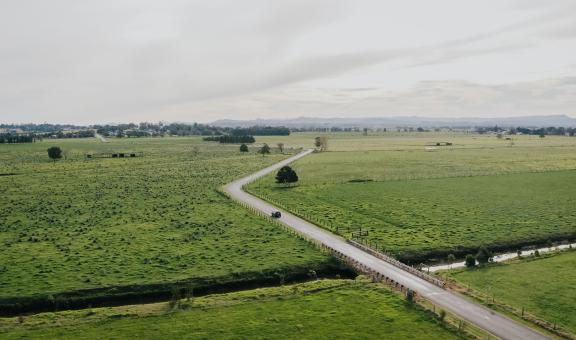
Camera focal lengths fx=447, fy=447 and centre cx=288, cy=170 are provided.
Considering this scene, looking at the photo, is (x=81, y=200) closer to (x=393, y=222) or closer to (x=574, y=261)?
(x=393, y=222)

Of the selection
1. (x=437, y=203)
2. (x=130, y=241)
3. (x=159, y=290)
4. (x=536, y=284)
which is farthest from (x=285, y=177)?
(x=536, y=284)

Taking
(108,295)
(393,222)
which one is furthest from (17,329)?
(393,222)

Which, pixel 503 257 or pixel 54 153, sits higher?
pixel 54 153

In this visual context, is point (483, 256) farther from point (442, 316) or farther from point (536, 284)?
point (442, 316)

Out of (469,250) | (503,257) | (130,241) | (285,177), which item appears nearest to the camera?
(503,257)

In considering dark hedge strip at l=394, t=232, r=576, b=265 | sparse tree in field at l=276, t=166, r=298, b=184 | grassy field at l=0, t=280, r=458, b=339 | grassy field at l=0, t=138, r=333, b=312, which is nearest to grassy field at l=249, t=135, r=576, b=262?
dark hedge strip at l=394, t=232, r=576, b=265

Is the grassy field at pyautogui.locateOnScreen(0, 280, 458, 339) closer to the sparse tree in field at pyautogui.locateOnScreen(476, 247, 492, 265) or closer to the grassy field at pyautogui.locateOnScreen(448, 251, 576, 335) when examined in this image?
the grassy field at pyautogui.locateOnScreen(448, 251, 576, 335)
